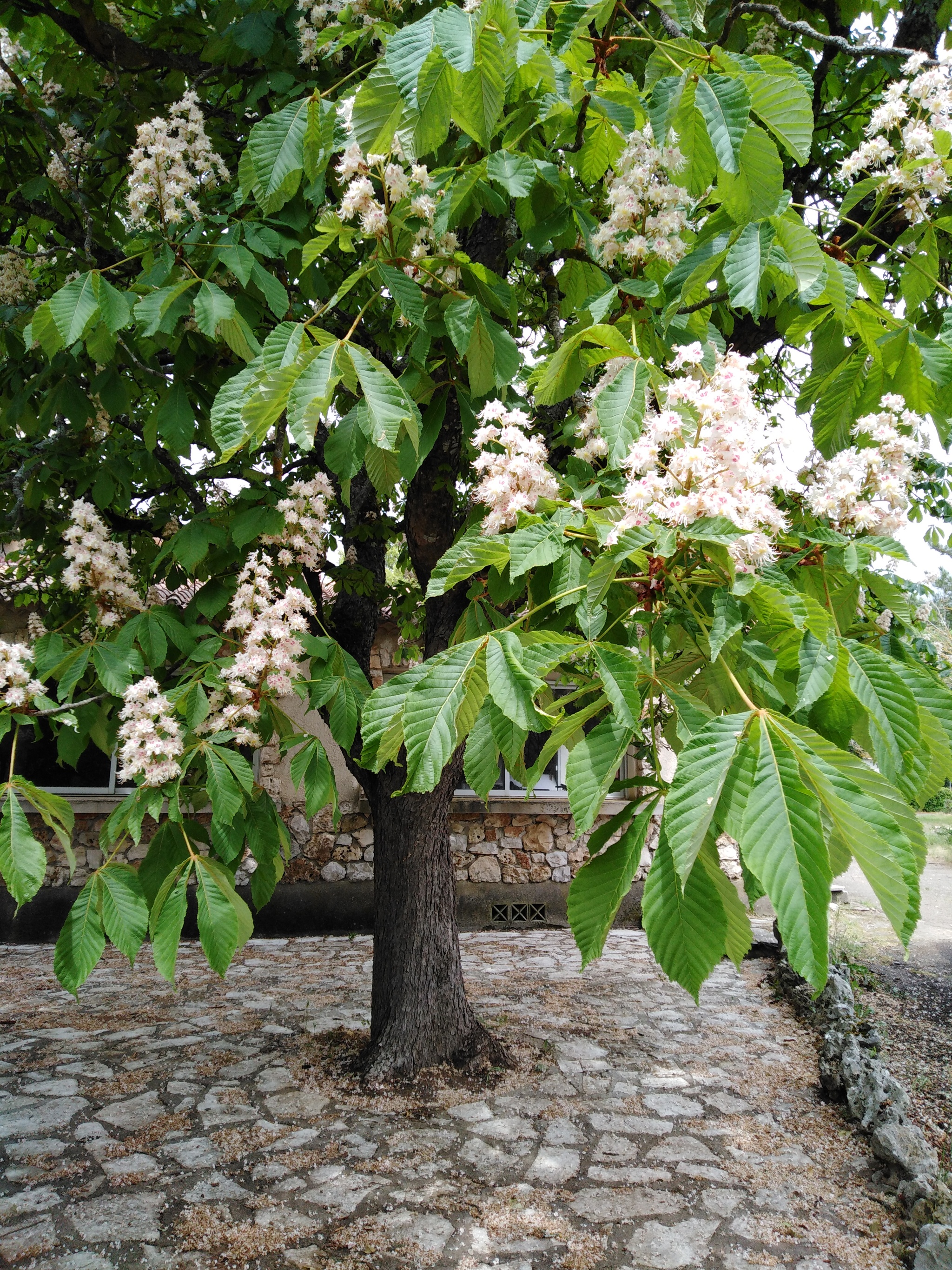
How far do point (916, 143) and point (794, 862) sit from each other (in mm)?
1551

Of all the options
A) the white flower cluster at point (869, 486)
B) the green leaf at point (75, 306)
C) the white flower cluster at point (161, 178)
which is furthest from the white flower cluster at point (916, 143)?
the white flower cluster at point (161, 178)

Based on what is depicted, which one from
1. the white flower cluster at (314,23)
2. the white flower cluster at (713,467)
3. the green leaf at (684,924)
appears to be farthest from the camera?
the white flower cluster at (314,23)

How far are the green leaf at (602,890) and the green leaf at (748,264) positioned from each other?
87 centimetres

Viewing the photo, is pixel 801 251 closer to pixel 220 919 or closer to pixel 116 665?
pixel 220 919

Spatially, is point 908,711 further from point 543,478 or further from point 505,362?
point 505,362

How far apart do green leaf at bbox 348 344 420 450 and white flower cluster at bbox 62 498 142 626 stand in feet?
4.86

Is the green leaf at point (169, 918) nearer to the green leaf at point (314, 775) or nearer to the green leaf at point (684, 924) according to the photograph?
the green leaf at point (314, 775)

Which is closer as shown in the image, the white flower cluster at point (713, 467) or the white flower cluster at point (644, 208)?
the white flower cluster at point (713, 467)

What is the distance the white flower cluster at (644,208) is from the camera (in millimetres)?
1880

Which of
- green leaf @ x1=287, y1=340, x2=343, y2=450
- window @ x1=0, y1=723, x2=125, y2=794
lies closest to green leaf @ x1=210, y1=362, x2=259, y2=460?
green leaf @ x1=287, y1=340, x2=343, y2=450

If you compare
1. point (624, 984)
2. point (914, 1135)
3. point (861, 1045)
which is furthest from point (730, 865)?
point (914, 1135)

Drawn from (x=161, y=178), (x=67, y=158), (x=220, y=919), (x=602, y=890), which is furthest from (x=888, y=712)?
(x=67, y=158)

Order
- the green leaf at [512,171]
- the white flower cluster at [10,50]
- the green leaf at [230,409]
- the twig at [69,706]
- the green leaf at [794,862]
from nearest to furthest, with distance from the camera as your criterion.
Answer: the green leaf at [794,862] → the green leaf at [230,409] → the green leaf at [512,171] → the twig at [69,706] → the white flower cluster at [10,50]

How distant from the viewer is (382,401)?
156 centimetres
